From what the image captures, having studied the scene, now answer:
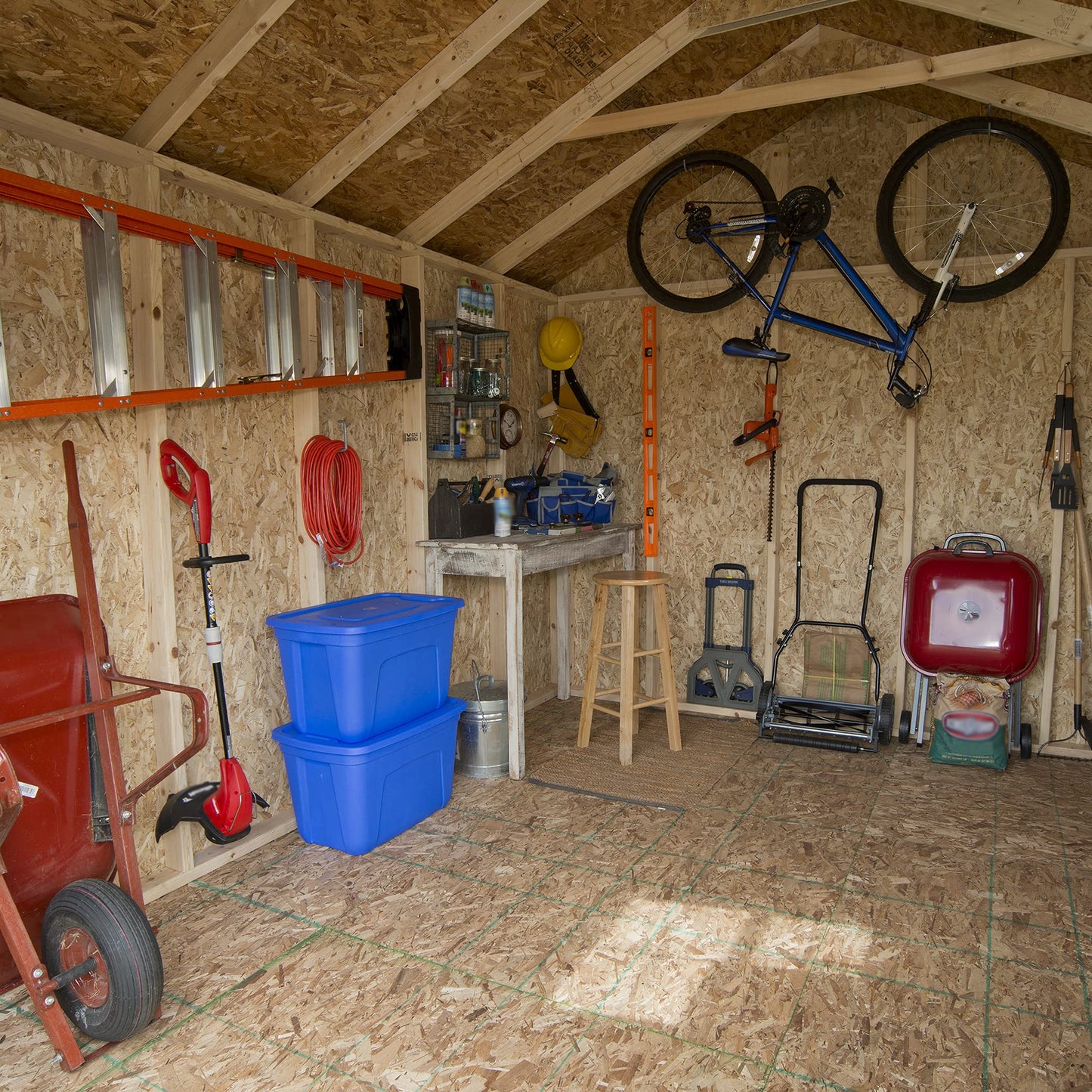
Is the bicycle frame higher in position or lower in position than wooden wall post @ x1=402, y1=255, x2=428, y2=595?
higher

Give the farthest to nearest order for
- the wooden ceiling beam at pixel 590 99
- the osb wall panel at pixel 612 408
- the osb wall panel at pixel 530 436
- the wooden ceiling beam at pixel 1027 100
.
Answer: the osb wall panel at pixel 612 408 < the osb wall panel at pixel 530 436 < the wooden ceiling beam at pixel 1027 100 < the wooden ceiling beam at pixel 590 99

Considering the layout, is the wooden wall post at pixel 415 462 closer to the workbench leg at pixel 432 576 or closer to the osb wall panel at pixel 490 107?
the workbench leg at pixel 432 576

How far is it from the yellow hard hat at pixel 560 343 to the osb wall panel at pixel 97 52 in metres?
2.69

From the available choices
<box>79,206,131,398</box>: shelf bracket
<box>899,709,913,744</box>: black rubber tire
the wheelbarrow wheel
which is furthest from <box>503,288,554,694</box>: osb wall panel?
the wheelbarrow wheel

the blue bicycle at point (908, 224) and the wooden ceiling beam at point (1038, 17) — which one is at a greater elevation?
the wooden ceiling beam at point (1038, 17)

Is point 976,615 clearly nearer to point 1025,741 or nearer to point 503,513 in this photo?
point 1025,741

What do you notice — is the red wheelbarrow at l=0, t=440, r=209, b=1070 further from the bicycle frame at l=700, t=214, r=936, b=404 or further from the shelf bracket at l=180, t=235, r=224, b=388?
the bicycle frame at l=700, t=214, r=936, b=404

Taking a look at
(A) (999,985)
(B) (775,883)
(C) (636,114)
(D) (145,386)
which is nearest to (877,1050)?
(A) (999,985)

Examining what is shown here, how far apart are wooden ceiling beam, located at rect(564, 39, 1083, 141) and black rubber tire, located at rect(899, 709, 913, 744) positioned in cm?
297

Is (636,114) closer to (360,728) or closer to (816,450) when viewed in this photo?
(816,450)

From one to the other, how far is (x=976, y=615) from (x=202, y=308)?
12.0ft

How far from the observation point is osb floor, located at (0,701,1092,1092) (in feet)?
6.75

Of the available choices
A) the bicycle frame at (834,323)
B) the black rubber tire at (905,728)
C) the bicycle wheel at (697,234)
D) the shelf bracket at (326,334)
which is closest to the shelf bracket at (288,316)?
the shelf bracket at (326,334)

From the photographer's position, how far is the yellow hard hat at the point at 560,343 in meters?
5.07
